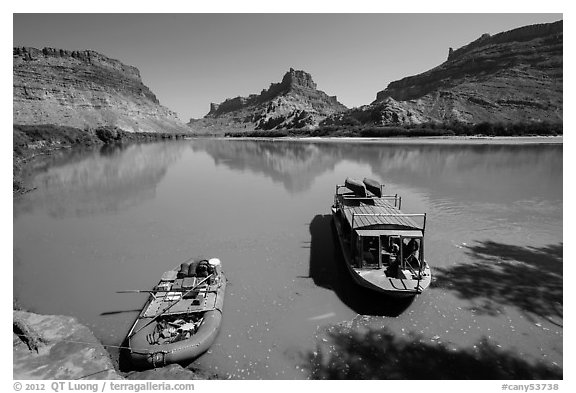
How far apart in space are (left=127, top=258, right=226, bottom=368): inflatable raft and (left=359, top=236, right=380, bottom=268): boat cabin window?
594cm

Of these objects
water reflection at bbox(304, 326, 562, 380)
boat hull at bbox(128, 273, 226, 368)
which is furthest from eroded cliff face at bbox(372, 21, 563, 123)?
boat hull at bbox(128, 273, 226, 368)

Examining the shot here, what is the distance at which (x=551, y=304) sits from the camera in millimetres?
11758

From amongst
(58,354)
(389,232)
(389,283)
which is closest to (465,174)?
(389,232)

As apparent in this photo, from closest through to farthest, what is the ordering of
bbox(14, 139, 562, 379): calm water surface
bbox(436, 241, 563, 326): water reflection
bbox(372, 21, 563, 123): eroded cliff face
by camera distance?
bbox(14, 139, 562, 379): calm water surface < bbox(436, 241, 563, 326): water reflection < bbox(372, 21, 563, 123): eroded cliff face

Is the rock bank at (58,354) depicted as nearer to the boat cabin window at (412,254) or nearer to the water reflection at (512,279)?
the boat cabin window at (412,254)

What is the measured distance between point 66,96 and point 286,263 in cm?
19348

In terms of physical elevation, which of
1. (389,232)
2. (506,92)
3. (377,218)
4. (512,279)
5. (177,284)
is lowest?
(512,279)

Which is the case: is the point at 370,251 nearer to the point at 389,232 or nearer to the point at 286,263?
the point at 389,232

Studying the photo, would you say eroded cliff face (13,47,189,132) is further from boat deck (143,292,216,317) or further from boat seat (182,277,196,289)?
boat deck (143,292,216,317)

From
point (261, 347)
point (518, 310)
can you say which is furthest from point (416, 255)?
point (261, 347)

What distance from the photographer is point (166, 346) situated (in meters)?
8.66

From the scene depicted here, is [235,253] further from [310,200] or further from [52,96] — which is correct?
[52,96]

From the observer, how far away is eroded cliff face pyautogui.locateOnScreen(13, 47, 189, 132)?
13812cm

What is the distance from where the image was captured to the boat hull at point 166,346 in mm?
8461
